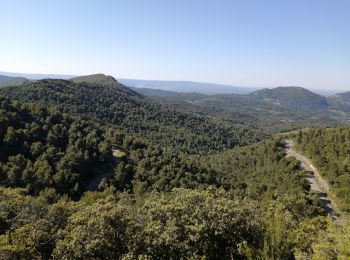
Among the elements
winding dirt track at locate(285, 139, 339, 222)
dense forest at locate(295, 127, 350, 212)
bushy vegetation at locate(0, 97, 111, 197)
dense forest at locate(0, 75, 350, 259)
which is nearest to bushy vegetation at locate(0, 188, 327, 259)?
dense forest at locate(0, 75, 350, 259)

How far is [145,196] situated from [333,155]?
7157 cm

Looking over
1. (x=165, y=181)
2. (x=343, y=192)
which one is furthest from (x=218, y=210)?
(x=343, y=192)

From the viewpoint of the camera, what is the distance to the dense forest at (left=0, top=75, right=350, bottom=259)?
30.8 meters

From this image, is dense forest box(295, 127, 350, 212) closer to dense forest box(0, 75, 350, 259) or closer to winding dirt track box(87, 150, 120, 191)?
dense forest box(0, 75, 350, 259)

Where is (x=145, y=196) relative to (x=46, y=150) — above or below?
below

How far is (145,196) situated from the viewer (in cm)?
8138

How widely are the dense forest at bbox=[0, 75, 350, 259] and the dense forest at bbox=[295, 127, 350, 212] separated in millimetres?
481

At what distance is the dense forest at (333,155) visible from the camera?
97688 millimetres

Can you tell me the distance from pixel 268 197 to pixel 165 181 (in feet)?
105

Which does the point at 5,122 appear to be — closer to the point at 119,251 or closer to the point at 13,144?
the point at 13,144

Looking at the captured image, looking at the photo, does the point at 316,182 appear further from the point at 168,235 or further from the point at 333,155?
the point at 168,235

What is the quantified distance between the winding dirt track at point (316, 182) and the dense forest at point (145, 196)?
9.46ft

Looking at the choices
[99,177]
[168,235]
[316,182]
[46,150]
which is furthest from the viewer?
[316,182]

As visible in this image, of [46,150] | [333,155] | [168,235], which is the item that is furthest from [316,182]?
[168,235]
